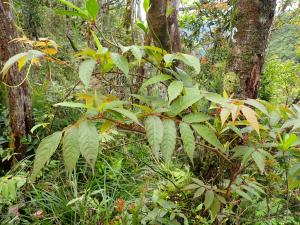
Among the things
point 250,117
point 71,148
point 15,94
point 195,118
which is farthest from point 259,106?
point 15,94

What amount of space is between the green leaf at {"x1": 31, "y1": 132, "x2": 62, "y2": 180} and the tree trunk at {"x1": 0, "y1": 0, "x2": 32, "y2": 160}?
2.19 m

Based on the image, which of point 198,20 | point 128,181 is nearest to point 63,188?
point 128,181

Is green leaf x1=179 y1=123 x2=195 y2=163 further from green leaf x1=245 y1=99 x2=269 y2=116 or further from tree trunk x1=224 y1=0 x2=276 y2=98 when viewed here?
tree trunk x1=224 y1=0 x2=276 y2=98

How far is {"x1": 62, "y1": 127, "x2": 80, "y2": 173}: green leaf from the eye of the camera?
80 centimetres

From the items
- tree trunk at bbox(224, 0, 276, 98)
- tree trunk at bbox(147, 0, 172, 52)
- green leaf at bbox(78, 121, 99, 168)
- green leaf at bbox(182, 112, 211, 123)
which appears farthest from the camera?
tree trunk at bbox(147, 0, 172, 52)

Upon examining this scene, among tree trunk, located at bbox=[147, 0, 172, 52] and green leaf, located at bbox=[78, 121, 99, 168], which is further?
tree trunk, located at bbox=[147, 0, 172, 52]

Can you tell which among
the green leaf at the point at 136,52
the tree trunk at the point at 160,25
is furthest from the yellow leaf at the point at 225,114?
the tree trunk at the point at 160,25

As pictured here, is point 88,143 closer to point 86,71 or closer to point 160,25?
point 86,71

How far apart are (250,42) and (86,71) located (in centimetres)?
97

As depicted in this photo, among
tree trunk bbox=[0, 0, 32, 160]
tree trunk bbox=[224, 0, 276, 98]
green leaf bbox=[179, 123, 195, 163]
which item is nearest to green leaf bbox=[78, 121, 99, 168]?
green leaf bbox=[179, 123, 195, 163]

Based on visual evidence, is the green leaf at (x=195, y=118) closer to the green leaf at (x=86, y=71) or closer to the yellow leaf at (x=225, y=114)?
the yellow leaf at (x=225, y=114)

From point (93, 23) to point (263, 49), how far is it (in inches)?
35.4

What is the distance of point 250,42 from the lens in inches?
62.6

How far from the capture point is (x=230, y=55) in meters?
1.67
